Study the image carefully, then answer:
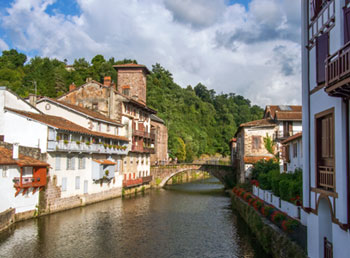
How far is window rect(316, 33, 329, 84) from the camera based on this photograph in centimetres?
1193

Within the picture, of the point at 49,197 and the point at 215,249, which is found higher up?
the point at 49,197

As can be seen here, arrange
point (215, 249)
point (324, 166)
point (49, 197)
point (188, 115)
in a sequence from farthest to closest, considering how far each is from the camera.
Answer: point (188, 115), point (49, 197), point (215, 249), point (324, 166)

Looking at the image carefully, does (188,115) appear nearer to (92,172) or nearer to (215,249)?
(92,172)

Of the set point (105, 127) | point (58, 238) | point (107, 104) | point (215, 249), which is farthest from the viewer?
point (107, 104)

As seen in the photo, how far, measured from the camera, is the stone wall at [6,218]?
72.1 ft

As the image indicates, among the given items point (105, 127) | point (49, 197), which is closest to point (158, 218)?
point (49, 197)

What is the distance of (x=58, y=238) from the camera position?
858 inches

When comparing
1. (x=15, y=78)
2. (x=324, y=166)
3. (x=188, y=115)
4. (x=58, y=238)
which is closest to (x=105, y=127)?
(x=58, y=238)

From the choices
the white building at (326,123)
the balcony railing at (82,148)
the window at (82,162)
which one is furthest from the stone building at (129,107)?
the white building at (326,123)

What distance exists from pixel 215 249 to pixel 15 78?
6962 centimetres

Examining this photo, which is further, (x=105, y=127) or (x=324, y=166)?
(x=105, y=127)

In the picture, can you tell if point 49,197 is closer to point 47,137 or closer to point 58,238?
point 47,137

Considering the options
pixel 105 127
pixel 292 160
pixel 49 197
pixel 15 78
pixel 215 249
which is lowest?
pixel 215 249

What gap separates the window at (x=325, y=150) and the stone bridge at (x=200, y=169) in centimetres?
4210
